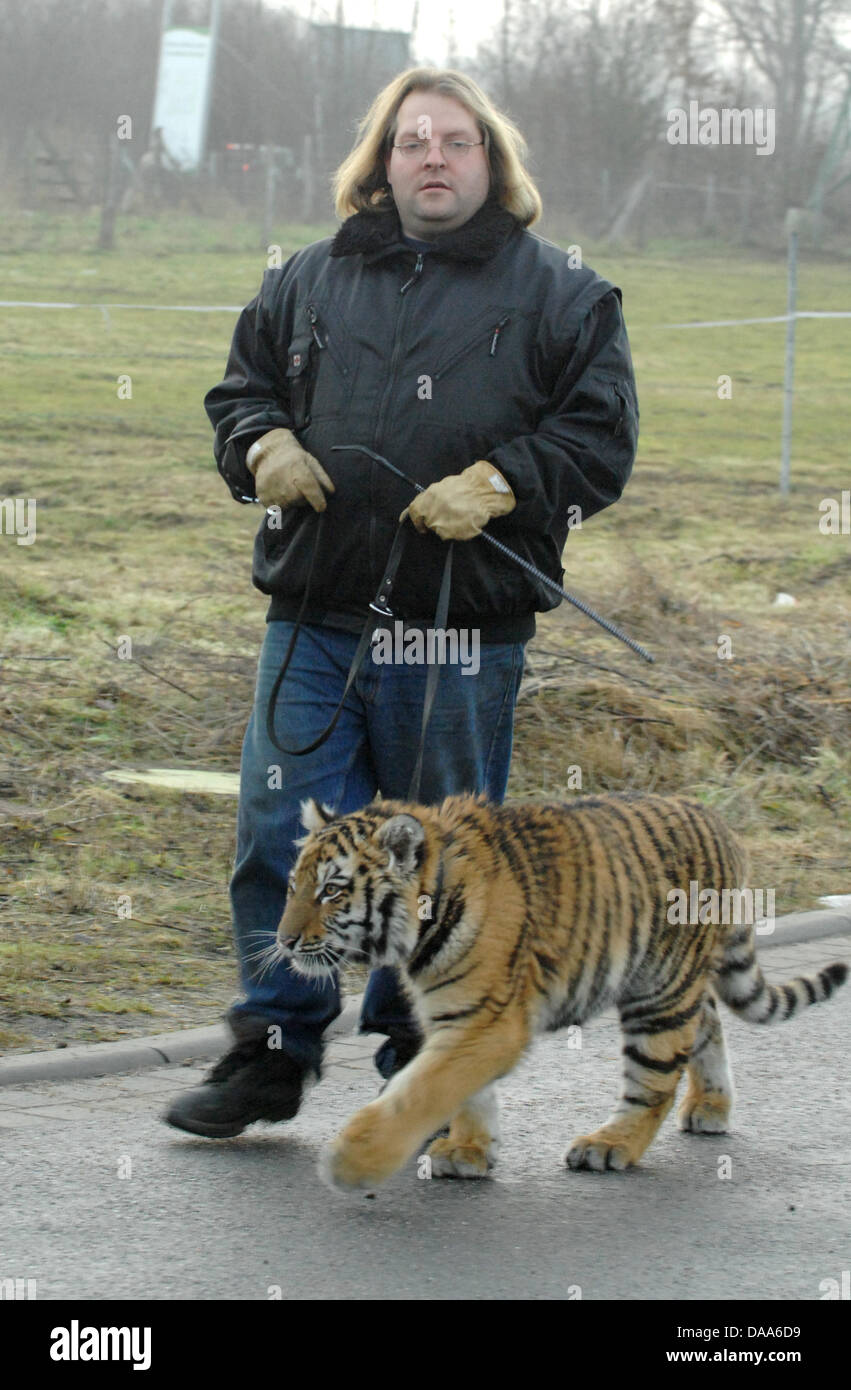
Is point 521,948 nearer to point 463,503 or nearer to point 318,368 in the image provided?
point 463,503

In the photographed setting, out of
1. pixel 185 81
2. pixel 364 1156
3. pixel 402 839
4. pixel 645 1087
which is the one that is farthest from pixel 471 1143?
pixel 185 81

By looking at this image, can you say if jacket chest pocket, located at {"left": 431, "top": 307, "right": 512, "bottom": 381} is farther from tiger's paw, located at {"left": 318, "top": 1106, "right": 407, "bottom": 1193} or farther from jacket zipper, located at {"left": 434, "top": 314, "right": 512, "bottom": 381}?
tiger's paw, located at {"left": 318, "top": 1106, "right": 407, "bottom": 1193}

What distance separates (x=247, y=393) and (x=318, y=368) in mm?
269

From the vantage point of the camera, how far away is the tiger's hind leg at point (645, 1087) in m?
4.43

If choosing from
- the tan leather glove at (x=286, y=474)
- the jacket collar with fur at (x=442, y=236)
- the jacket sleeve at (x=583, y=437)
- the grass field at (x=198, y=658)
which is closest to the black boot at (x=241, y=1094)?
the grass field at (x=198, y=658)

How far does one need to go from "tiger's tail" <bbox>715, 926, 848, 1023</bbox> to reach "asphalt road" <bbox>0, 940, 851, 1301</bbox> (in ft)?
1.03

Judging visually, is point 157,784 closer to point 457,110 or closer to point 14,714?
point 14,714

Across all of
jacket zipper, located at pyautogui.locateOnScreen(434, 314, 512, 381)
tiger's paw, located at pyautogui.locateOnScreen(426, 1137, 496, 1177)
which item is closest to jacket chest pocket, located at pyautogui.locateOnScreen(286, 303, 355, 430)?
jacket zipper, located at pyautogui.locateOnScreen(434, 314, 512, 381)

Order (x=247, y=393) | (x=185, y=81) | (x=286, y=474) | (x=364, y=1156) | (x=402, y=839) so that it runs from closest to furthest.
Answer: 1. (x=364, y=1156)
2. (x=402, y=839)
3. (x=286, y=474)
4. (x=247, y=393)
5. (x=185, y=81)

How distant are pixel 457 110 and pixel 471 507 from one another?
1.05 metres

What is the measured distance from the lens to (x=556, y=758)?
27.3ft

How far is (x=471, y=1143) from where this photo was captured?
4.38 meters

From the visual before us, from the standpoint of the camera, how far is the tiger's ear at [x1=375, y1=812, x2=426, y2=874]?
13.0 ft
